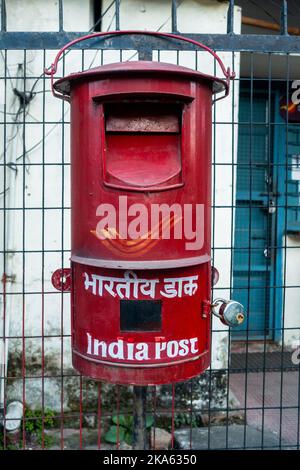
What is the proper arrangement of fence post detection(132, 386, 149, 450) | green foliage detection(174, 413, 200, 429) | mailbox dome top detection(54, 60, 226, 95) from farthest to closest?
green foliage detection(174, 413, 200, 429), fence post detection(132, 386, 149, 450), mailbox dome top detection(54, 60, 226, 95)

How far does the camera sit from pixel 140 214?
1.77 m

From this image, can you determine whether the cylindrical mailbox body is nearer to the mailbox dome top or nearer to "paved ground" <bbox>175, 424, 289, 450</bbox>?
the mailbox dome top

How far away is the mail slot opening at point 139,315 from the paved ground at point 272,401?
1480 mm

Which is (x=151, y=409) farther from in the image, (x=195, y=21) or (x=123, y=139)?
(x=195, y=21)

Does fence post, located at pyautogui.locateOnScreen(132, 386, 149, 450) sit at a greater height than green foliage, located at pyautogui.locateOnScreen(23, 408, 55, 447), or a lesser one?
greater

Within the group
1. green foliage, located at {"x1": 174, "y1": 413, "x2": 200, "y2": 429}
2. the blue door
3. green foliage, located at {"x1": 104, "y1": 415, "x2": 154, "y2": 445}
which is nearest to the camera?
green foliage, located at {"x1": 104, "y1": 415, "x2": 154, "y2": 445}

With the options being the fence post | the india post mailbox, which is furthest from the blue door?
the india post mailbox

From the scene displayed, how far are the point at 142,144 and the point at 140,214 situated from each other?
278mm

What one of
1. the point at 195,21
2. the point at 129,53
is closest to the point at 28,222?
the point at 129,53

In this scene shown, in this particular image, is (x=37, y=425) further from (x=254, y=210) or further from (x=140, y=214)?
(x=254, y=210)

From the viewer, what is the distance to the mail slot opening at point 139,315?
1805mm

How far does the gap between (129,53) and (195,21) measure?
1.85ft

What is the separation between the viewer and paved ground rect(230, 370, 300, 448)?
331 centimetres

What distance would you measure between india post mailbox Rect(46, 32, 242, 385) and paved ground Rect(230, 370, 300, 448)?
1437 millimetres
